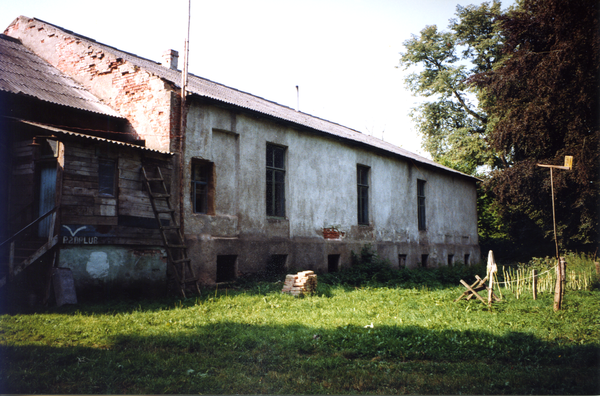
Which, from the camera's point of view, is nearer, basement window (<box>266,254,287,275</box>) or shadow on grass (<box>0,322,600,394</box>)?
shadow on grass (<box>0,322,600,394</box>)

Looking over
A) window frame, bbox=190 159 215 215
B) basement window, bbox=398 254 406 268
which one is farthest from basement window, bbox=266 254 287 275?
basement window, bbox=398 254 406 268

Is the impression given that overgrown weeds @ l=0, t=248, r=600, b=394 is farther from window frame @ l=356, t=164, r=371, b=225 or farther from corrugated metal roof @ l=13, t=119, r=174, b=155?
window frame @ l=356, t=164, r=371, b=225

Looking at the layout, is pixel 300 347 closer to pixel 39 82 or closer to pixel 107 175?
pixel 107 175

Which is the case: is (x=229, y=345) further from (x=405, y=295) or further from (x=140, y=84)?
(x=140, y=84)

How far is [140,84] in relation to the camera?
40.2ft

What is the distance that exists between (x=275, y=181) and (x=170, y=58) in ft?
19.9

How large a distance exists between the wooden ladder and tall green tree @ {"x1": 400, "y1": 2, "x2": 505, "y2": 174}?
52.5 feet

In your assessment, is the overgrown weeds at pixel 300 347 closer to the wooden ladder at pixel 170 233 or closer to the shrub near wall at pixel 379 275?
the wooden ladder at pixel 170 233

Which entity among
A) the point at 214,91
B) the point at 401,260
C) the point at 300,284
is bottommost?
the point at 300,284

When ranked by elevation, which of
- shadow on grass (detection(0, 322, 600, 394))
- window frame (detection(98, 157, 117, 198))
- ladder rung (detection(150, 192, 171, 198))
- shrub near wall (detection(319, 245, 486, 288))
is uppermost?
window frame (detection(98, 157, 117, 198))

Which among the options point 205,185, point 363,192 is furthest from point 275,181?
point 363,192

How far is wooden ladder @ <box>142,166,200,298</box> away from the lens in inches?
419

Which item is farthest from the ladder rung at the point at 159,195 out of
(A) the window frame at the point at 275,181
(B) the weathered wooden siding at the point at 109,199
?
(A) the window frame at the point at 275,181

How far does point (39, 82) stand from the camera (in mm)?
12086
